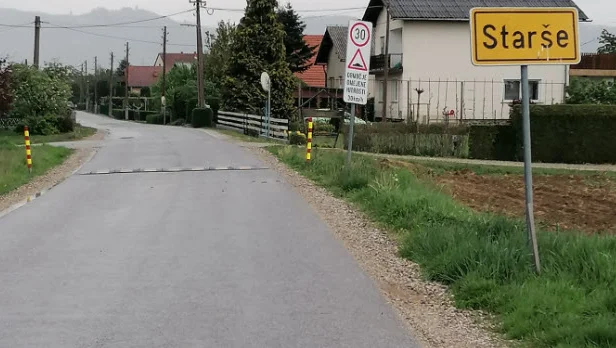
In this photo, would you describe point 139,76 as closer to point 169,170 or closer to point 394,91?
point 394,91

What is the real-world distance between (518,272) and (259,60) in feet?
117

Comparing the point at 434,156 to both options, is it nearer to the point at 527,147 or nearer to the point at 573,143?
the point at 573,143

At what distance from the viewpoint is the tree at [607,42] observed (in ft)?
220

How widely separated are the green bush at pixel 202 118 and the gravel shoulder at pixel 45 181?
75.6 ft

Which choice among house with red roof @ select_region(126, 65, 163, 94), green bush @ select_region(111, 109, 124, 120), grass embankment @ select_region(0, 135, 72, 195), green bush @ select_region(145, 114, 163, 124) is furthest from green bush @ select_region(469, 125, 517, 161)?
house with red roof @ select_region(126, 65, 163, 94)

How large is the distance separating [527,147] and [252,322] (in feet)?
9.54

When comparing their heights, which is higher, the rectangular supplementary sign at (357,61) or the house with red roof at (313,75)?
the house with red roof at (313,75)

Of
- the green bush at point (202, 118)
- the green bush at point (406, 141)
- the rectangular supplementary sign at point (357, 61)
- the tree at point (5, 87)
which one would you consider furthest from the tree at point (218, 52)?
the rectangular supplementary sign at point (357, 61)

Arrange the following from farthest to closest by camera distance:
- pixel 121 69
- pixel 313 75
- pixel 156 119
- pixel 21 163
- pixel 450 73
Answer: pixel 121 69, pixel 156 119, pixel 313 75, pixel 450 73, pixel 21 163

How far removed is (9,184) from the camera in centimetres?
1784

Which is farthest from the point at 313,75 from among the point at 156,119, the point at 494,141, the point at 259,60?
the point at 494,141

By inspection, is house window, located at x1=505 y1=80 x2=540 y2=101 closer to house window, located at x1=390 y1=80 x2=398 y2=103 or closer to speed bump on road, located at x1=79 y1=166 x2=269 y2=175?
house window, located at x1=390 y1=80 x2=398 y2=103

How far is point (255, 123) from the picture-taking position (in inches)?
1470

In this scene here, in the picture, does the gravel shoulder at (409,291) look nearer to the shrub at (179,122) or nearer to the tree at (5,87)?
the tree at (5,87)
